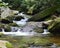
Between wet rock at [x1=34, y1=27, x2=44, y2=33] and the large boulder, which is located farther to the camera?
wet rock at [x1=34, y1=27, x2=44, y2=33]

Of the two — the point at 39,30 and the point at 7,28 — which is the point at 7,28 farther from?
the point at 39,30

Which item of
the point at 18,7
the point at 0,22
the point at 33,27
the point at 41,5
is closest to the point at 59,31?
the point at 33,27

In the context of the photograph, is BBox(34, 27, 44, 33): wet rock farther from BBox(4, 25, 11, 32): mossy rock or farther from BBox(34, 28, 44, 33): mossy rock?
BBox(4, 25, 11, 32): mossy rock

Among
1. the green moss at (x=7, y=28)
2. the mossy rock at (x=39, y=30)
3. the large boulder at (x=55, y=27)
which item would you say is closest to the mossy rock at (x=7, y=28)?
the green moss at (x=7, y=28)

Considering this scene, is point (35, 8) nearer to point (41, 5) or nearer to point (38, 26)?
point (41, 5)

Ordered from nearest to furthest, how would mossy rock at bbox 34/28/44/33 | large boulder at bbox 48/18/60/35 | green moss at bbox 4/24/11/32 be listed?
1. large boulder at bbox 48/18/60/35
2. mossy rock at bbox 34/28/44/33
3. green moss at bbox 4/24/11/32

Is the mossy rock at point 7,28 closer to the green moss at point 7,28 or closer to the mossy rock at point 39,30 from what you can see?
the green moss at point 7,28

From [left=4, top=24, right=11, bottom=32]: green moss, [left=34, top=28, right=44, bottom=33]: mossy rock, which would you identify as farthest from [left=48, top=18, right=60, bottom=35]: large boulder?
[left=4, top=24, right=11, bottom=32]: green moss

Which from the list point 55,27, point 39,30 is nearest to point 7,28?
point 39,30

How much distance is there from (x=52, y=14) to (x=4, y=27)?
5537 millimetres

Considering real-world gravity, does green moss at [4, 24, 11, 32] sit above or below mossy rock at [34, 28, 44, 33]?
above

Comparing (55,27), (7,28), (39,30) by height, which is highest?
(7,28)

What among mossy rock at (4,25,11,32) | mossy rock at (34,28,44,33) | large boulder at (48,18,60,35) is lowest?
large boulder at (48,18,60,35)

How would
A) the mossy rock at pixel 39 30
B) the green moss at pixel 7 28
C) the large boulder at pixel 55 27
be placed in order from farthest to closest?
the green moss at pixel 7 28
the mossy rock at pixel 39 30
the large boulder at pixel 55 27
